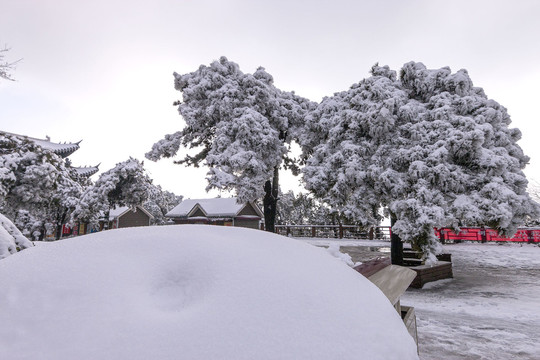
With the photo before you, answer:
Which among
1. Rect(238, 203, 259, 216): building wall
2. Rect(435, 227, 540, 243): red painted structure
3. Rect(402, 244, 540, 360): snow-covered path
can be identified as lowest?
Rect(402, 244, 540, 360): snow-covered path

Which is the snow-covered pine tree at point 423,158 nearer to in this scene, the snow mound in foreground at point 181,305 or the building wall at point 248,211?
the snow mound in foreground at point 181,305

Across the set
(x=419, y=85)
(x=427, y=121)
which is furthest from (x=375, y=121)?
(x=419, y=85)

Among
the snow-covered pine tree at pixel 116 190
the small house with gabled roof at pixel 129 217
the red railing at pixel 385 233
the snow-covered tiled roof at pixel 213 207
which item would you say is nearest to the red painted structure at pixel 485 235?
the red railing at pixel 385 233

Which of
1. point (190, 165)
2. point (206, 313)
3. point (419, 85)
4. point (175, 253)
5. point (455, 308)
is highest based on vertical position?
point (419, 85)

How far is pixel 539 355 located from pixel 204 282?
4463mm

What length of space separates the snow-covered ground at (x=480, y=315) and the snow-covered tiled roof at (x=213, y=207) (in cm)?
2765

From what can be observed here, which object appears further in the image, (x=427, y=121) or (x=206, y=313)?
(x=427, y=121)

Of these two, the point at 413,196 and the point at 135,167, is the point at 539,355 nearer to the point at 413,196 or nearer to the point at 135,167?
the point at 413,196

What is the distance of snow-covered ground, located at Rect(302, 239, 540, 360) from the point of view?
359 centimetres

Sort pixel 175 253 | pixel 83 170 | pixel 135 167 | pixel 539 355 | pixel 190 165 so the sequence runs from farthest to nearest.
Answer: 1. pixel 83 170
2. pixel 135 167
3. pixel 190 165
4. pixel 539 355
5. pixel 175 253

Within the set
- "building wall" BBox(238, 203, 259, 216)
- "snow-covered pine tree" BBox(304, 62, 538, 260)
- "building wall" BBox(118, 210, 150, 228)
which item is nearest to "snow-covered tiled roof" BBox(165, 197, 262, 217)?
"building wall" BBox(238, 203, 259, 216)

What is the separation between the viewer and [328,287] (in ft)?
4.19

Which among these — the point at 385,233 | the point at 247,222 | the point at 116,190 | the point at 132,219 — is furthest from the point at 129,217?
the point at 385,233

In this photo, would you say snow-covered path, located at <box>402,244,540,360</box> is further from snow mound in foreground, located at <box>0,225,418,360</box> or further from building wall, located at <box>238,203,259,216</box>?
building wall, located at <box>238,203,259,216</box>
